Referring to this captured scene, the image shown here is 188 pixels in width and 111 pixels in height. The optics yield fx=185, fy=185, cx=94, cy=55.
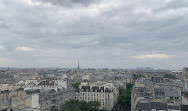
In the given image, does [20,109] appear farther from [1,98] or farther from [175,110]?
[175,110]

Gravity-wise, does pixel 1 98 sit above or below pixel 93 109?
above

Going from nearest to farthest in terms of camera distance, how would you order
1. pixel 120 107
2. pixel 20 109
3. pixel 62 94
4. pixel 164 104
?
pixel 20 109, pixel 164 104, pixel 62 94, pixel 120 107

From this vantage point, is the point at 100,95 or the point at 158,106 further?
the point at 100,95

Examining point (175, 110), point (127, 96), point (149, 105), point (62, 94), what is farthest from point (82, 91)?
point (175, 110)

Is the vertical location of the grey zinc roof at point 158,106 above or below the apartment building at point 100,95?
above

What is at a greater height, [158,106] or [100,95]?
[158,106]

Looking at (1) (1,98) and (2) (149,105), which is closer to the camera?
(2) (149,105)

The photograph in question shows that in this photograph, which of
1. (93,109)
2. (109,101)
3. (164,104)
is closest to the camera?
(164,104)

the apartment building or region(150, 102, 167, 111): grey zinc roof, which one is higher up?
Answer: region(150, 102, 167, 111): grey zinc roof

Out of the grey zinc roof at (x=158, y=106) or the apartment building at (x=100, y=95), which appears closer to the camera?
the grey zinc roof at (x=158, y=106)

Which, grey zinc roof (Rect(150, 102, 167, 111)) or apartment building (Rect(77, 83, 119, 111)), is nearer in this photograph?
grey zinc roof (Rect(150, 102, 167, 111))
